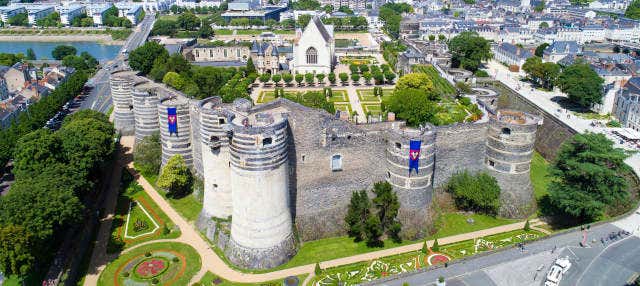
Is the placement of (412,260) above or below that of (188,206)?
below

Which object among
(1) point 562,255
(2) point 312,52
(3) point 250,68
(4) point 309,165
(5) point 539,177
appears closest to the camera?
(1) point 562,255

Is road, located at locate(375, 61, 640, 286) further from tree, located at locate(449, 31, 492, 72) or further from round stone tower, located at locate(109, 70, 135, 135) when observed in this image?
tree, located at locate(449, 31, 492, 72)

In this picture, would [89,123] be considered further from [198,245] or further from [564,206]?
[564,206]

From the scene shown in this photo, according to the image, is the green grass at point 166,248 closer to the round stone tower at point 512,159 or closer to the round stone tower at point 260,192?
the round stone tower at point 260,192

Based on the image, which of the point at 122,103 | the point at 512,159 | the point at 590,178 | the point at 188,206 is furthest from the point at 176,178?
the point at 590,178

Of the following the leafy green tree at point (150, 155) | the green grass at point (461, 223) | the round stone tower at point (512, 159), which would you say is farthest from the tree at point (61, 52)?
the round stone tower at point (512, 159)

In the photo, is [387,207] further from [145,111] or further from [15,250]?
[145,111]
